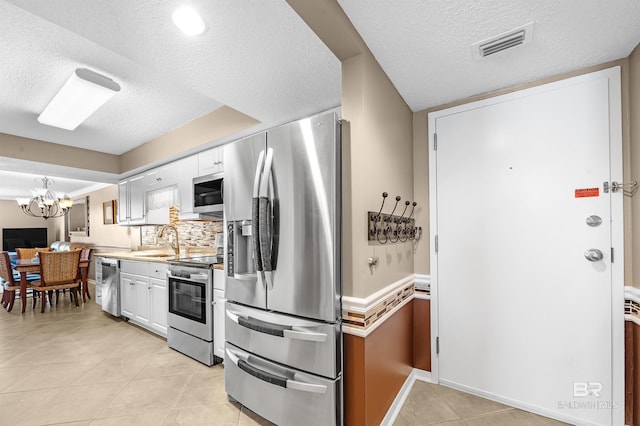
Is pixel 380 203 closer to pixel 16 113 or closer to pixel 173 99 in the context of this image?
pixel 173 99

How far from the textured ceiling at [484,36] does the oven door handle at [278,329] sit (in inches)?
64.5

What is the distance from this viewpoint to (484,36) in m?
1.49

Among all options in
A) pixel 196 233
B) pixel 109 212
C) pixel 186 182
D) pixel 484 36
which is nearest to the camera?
pixel 484 36

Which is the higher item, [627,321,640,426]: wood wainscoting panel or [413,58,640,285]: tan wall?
[413,58,640,285]: tan wall

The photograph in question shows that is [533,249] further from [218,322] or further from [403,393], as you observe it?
[218,322]

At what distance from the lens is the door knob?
1.70m

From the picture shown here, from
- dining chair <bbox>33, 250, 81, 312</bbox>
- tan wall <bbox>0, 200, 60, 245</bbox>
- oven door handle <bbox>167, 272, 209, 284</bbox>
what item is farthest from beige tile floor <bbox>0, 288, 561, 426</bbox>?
tan wall <bbox>0, 200, 60, 245</bbox>

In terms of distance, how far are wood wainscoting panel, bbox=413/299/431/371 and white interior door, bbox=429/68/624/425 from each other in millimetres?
74

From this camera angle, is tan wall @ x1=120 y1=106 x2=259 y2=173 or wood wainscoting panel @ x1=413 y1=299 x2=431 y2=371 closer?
wood wainscoting panel @ x1=413 y1=299 x2=431 y2=371

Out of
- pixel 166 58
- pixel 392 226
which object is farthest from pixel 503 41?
pixel 166 58

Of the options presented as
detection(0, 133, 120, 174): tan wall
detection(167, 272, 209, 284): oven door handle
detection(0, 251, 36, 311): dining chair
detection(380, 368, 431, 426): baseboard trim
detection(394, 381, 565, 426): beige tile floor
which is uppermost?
detection(0, 133, 120, 174): tan wall

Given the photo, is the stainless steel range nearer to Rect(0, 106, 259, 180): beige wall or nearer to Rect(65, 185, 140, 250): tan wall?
Rect(0, 106, 259, 180): beige wall

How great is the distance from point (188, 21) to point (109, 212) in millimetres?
6000

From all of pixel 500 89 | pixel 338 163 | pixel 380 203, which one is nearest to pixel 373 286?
pixel 380 203
